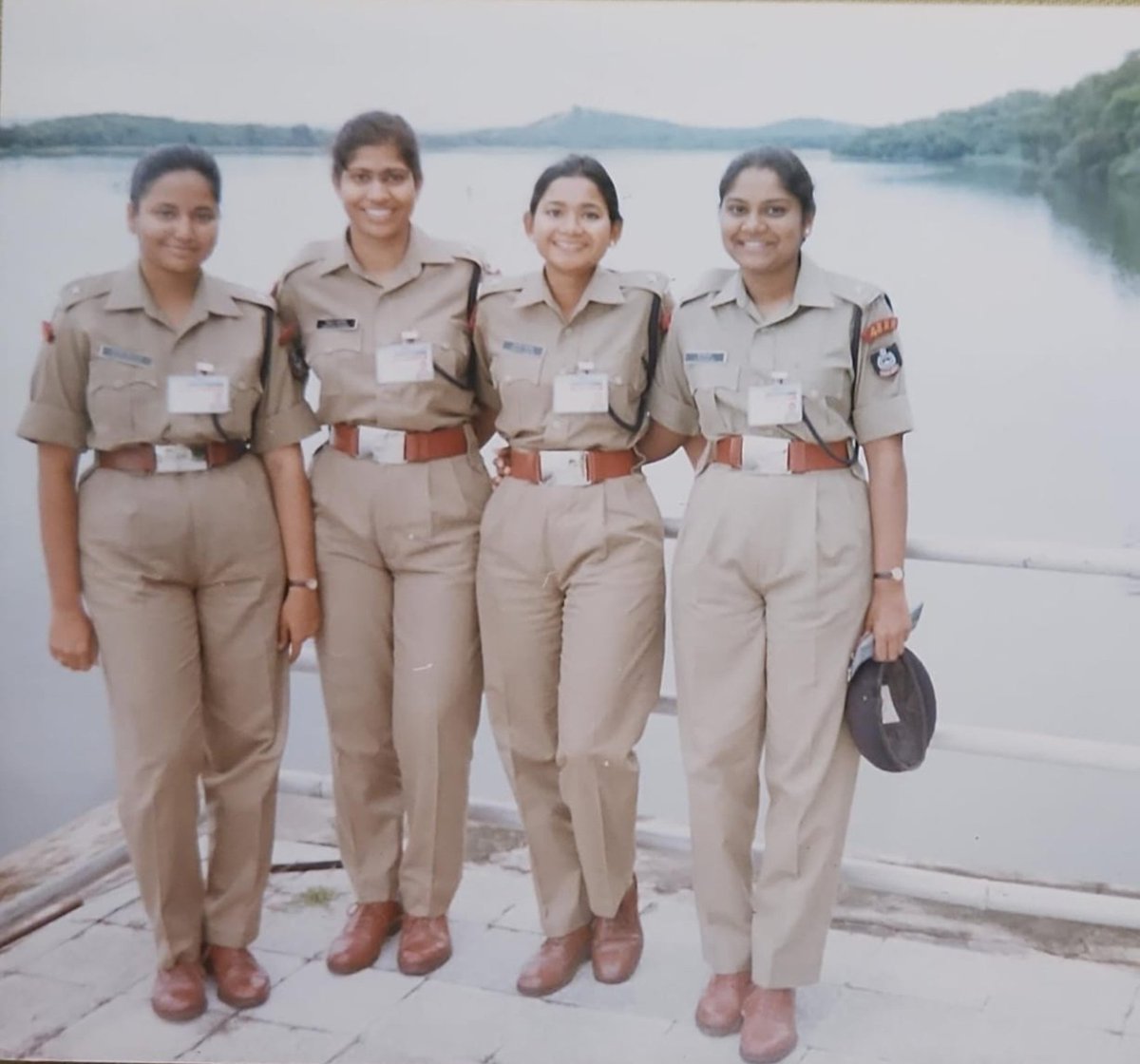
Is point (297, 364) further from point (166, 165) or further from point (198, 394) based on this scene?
point (166, 165)

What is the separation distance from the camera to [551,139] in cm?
262

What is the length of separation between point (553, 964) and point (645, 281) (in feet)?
4.11

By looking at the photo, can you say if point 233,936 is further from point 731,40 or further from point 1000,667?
point 731,40

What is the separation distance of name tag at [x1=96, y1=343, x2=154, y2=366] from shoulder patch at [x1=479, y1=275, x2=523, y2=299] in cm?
60

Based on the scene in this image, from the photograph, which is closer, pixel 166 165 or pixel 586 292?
pixel 166 165

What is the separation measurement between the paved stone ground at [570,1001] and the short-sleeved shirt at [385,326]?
104cm

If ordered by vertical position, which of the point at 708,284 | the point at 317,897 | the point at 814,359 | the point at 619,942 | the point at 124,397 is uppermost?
the point at 708,284

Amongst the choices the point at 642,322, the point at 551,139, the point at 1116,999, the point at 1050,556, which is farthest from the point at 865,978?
the point at 551,139

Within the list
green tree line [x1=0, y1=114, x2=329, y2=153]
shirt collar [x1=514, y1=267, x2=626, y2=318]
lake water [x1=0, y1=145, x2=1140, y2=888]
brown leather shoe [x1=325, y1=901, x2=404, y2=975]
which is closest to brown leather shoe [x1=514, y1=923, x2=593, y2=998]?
brown leather shoe [x1=325, y1=901, x2=404, y2=975]

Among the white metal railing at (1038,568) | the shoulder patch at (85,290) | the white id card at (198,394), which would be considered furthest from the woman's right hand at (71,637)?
the white metal railing at (1038,568)

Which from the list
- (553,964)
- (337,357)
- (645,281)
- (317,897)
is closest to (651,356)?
(645,281)

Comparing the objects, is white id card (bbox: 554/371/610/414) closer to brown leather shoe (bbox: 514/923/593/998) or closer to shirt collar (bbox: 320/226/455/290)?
shirt collar (bbox: 320/226/455/290)

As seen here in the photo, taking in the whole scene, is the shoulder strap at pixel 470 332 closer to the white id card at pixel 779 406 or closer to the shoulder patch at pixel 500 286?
the shoulder patch at pixel 500 286

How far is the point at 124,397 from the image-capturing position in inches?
99.0
